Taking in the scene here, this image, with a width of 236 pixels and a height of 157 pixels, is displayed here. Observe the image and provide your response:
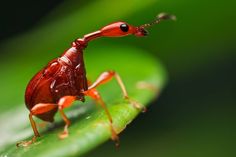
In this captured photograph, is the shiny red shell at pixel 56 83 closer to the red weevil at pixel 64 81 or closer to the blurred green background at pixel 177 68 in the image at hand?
the red weevil at pixel 64 81

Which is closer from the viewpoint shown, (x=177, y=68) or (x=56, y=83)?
(x=56, y=83)

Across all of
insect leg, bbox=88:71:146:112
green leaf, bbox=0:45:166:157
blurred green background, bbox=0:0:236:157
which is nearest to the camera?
green leaf, bbox=0:45:166:157

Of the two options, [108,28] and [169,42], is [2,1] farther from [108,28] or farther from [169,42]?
[108,28]

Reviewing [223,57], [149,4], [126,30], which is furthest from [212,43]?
[126,30]

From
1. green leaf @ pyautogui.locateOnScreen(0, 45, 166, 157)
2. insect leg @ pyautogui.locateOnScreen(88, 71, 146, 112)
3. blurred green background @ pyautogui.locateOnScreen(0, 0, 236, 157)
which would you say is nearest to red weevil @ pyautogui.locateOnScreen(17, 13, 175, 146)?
insect leg @ pyautogui.locateOnScreen(88, 71, 146, 112)

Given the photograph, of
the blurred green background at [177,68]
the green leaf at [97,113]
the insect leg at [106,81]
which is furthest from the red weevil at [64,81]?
the blurred green background at [177,68]

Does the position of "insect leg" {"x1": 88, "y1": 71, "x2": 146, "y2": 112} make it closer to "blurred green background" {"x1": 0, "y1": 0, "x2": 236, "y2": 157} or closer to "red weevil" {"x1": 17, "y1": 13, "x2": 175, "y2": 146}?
"red weevil" {"x1": 17, "y1": 13, "x2": 175, "y2": 146}

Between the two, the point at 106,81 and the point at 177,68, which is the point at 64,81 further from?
the point at 177,68

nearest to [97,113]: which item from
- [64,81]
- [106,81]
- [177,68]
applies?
[106,81]
